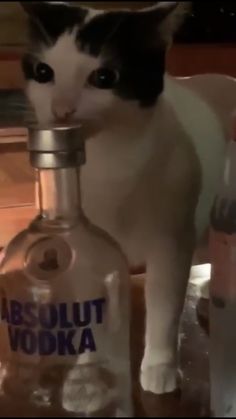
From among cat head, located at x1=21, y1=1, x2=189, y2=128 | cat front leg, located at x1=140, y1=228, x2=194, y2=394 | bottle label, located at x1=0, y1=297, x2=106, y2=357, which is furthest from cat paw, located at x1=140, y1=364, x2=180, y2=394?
cat head, located at x1=21, y1=1, x2=189, y2=128

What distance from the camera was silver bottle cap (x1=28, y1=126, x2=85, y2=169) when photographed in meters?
0.60

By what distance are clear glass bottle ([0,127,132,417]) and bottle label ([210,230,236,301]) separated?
0.09 meters

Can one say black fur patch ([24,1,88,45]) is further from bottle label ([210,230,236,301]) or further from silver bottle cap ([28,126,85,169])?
bottle label ([210,230,236,301])

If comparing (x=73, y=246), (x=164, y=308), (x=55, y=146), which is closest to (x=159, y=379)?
(x=164, y=308)

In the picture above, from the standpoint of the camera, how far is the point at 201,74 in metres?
0.90

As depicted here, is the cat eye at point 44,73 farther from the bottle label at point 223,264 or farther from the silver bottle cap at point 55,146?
the bottle label at point 223,264

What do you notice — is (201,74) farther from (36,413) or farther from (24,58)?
(36,413)

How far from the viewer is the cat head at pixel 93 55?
663 mm

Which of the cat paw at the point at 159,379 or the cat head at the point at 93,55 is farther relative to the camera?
the cat paw at the point at 159,379

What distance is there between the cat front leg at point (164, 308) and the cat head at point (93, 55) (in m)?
0.15

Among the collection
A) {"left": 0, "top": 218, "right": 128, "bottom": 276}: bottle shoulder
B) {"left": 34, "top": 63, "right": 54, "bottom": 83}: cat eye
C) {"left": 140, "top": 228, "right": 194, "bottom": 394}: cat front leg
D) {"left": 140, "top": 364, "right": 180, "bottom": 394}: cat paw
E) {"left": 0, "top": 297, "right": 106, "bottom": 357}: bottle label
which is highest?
{"left": 34, "top": 63, "right": 54, "bottom": 83}: cat eye

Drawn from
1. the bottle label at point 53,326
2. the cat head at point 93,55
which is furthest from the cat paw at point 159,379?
the cat head at point 93,55

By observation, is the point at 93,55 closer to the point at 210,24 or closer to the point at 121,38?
the point at 121,38

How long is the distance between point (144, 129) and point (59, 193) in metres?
0.12
